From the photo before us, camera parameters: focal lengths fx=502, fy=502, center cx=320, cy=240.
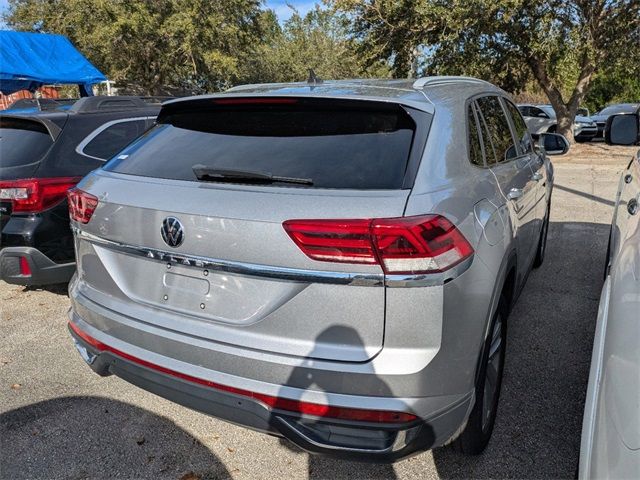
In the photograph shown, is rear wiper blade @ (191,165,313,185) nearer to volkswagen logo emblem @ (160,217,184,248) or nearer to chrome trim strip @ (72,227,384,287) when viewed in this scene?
volkswagen logo emblem @ (160,217,184,248)

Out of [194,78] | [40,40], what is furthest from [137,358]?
[194,78]

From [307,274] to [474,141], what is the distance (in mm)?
1282

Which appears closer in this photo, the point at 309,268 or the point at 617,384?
the point at 617,384

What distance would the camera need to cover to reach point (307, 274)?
1.79 meters

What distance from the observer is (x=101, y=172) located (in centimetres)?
253

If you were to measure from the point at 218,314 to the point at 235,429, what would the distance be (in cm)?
107

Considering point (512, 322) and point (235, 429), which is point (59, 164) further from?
point (512, 322)

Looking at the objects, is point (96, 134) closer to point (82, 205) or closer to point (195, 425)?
point (82, 205)

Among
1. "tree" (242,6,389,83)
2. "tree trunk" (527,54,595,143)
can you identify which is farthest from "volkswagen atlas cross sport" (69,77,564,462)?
"tree" (242,6,389,83)

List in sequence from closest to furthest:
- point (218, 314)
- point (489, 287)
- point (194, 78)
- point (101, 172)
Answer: point (218, 314) → point (489, 287) → point (101, 172) → point (194, 78)

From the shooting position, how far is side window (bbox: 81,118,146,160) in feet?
14.0

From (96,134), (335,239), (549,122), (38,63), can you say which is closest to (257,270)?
(335,239)

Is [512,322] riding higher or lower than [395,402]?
lower

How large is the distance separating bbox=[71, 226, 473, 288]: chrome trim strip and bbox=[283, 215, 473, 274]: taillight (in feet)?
0.09
